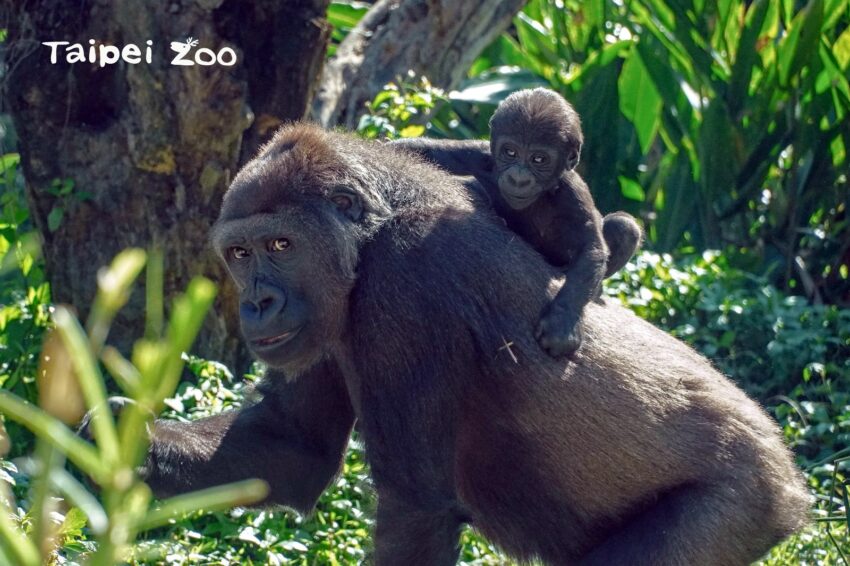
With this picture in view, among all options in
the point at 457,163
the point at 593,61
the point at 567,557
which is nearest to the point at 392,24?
the point at 593,61

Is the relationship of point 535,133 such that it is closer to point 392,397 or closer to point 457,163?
point 457,163

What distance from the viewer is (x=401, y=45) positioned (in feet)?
22.6

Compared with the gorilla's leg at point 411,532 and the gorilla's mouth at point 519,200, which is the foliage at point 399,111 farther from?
the gorilla's leg at point 411,532

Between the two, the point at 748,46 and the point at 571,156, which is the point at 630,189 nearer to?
the point at 748,46

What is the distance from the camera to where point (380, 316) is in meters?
3.57

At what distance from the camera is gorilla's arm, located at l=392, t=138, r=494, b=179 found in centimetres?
442

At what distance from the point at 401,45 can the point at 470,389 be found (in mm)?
3611

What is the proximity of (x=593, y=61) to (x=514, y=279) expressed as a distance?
4.92 metres

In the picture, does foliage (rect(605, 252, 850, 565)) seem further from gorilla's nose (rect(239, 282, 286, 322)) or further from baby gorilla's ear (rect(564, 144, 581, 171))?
gorilla's nose (rect(239, 282, 286, 322))

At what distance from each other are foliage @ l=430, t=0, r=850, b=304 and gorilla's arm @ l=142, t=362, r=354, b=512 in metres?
4.07

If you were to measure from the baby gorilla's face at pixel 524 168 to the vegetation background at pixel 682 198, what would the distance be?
151 cm

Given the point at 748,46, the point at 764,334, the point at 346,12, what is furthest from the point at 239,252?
the point at 346,12

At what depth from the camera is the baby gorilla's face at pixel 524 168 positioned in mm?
4141

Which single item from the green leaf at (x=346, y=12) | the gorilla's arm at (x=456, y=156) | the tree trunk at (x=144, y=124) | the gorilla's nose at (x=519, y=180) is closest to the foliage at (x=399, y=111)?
the tree trunk at (x=144, y=124)
